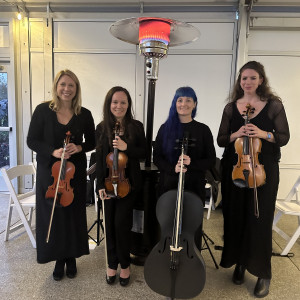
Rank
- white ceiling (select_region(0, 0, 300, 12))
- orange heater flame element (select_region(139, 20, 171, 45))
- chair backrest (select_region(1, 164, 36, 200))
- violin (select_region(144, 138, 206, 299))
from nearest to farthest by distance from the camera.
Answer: violin (select_region(144, 138, 206, 299)) → orange heater flame element (select_region(139, 20, 171, 45)) → chair backrest (select_region(1, 164, 36, 200)) → white ceiling (select_region(0, 0, 300, 12))

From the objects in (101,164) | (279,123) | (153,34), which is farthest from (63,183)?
(279,123)

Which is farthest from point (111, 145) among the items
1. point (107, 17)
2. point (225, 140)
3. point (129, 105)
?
point (107, 17)

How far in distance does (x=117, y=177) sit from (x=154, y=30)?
94 centimetres

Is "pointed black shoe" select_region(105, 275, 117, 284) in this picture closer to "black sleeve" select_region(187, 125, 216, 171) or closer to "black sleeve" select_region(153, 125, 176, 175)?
"black sleeve" select_region(153, 125, 176, 175)

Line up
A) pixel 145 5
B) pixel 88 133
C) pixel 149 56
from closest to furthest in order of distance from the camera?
pixel 149 56
pixel 88 133
pixel 145 5

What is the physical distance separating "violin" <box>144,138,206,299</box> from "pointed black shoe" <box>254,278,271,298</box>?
22.7 inches

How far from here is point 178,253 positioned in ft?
4.93

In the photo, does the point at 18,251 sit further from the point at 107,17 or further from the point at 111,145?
the point at 107,17

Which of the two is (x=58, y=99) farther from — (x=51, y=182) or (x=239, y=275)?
(x=239, y=275)

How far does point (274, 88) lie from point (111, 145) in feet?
9.65

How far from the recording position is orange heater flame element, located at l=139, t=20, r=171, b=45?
1643mm

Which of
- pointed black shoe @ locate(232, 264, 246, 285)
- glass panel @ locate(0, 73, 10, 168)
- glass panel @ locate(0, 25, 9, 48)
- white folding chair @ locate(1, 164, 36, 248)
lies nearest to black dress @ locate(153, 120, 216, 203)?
pointed black shoe @ locate(232, 264, 246, 285)

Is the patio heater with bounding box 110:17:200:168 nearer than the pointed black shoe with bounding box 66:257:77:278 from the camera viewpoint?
Yes

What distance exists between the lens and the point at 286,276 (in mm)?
2123
